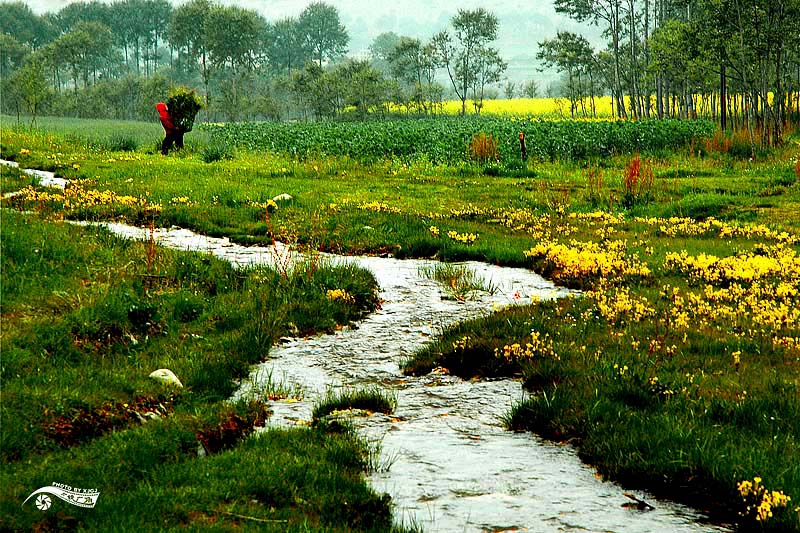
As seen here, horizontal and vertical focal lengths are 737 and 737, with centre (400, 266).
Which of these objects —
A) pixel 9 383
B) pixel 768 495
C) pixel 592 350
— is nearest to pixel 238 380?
pixel 9 383

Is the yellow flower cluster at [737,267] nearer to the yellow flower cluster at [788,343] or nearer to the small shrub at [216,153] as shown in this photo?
the yellow flower cluster at [788,343]

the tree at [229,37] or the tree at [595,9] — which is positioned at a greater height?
the tree at [229,37]

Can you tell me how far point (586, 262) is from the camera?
41.0 feet

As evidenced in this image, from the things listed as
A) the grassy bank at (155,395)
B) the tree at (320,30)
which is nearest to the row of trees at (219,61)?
the tree at (320,30)

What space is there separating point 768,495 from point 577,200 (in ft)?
54.6

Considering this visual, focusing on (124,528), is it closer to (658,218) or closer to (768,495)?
(768,495)

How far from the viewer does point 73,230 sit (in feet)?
40.6

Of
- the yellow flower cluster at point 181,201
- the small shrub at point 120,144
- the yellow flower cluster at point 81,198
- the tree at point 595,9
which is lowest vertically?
the yellow flower cluster at point 181,201

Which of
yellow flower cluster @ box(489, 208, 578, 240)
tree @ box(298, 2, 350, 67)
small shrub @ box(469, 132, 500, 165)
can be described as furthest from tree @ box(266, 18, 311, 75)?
yellow flower cluster @ box(489, 208, 578, 240)

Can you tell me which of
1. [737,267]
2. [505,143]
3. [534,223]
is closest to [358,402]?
[737,267]

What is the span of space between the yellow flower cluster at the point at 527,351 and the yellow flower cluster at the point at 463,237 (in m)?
6.70

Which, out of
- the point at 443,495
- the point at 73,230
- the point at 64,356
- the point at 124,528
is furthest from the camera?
the point at 73,230

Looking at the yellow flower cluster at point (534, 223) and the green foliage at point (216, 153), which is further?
the green foliage at point (216, 153)

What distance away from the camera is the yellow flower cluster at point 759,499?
4770 millimetres
